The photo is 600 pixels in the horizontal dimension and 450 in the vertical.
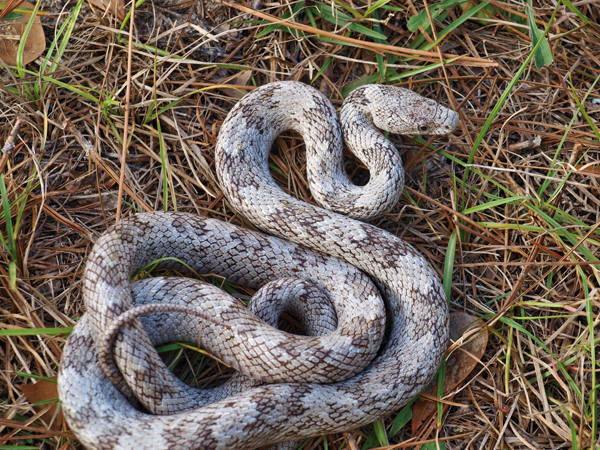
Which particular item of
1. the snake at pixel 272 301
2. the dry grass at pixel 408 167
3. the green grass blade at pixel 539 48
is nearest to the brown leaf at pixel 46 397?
the dry grass at pixel 408 167

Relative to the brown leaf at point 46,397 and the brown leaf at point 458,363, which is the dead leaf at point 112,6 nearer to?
the brown leaf at point 46,397

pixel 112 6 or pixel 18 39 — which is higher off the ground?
pixel 112 6

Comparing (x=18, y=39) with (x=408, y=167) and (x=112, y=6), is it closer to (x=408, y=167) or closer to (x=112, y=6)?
(x=112, y=6)

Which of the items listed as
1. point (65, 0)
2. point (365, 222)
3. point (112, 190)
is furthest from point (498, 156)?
point (65, 0)

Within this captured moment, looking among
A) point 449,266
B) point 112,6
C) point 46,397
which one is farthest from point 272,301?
point 112,6

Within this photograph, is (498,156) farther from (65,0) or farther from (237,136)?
(65,0)

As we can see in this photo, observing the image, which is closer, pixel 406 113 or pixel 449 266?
pixel 449 266

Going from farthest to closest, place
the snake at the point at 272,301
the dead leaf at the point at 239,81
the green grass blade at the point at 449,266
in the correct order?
1. the dead leaf at the point at 239,81
2. the green grass blade at the point at 449,266
3. the snake at the point at 272,301
